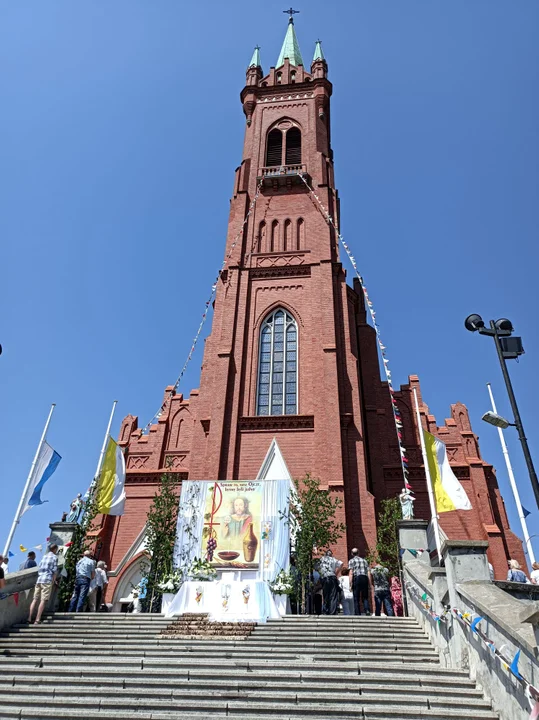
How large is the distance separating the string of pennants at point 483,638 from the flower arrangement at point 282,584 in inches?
119

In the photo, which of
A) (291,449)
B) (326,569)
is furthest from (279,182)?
(326,569)


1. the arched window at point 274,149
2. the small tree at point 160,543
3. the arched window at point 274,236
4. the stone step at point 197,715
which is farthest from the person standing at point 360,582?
the arched window at point 274,149

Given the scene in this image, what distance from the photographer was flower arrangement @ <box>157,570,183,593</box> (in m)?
12.5

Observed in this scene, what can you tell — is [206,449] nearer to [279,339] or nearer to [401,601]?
[279,339]

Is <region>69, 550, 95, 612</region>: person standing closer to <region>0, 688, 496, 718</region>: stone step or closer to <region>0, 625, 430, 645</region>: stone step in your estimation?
<region>0, 625, 430, 645</region>: stone step

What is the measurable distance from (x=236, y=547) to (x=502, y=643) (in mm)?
8451

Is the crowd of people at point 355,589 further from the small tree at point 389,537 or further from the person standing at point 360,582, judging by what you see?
the small tree at point 389,537

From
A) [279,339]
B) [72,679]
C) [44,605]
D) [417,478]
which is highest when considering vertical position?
[279,339]

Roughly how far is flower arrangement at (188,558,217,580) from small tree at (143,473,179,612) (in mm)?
929

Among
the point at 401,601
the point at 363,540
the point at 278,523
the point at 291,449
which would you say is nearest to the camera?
the point at 401,601

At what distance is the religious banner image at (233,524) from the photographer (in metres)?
13.4

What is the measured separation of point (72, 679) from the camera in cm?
737

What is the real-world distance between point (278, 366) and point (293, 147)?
1503 cm

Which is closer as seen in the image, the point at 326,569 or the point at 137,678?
→ the point at 137,678
